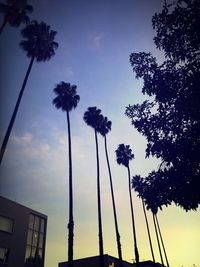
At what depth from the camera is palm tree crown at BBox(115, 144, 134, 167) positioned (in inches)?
2189

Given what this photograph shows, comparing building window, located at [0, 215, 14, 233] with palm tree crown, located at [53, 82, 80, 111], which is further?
palm tree crown, located at [53, 82, 80, 111]

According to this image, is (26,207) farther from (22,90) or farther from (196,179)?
(196,179)

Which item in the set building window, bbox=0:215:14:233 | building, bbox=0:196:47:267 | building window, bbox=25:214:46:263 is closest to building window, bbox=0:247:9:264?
building, bbox=0:196:47:267

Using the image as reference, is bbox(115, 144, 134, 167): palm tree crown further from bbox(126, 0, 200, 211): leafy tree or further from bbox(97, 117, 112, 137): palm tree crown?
bbox(126, 0, 200, 211): leafy tree

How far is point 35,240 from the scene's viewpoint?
38.4 metres

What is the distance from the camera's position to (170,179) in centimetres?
1403

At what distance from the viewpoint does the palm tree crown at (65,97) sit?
121ft

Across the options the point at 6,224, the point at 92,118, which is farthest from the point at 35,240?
the point at 92,118

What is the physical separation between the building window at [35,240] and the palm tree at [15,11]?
2669 cm

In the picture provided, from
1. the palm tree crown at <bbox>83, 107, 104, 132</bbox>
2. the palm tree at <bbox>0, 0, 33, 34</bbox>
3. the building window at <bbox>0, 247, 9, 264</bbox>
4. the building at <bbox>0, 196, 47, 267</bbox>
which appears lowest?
the building window at <bbox>0, 247, 9, 264</bbox>

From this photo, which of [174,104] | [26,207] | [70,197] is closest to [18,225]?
[26,207]

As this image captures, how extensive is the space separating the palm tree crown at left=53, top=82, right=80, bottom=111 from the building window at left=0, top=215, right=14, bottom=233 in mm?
16402

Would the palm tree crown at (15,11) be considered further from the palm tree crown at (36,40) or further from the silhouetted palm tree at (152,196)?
the silhouetted palm tree at (152,196)

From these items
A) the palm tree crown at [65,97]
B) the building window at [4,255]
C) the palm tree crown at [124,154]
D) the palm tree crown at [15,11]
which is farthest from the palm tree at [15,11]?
the palm tree crown at [124,154]
